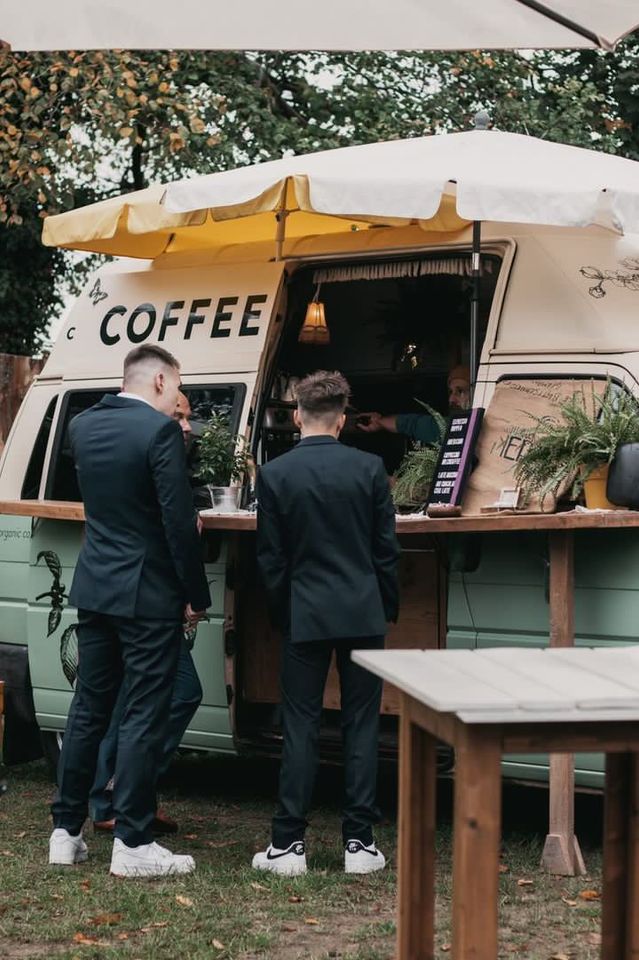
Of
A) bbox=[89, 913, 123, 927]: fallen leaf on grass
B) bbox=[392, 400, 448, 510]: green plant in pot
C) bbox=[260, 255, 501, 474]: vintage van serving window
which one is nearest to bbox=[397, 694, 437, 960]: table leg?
bbox=[89, 913, 123, 927]: fallen leaf on grass

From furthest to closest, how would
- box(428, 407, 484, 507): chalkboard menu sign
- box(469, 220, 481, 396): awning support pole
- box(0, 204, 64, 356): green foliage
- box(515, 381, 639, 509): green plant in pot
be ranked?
1. box(0, 204, 64, 356): green foliage
2. box(469, 220, 481, 396): awning support pole
3. box(428, 407, 484, 507): chalkboard menu sign
4. box(515, 381, 639, 509): green plant in pot

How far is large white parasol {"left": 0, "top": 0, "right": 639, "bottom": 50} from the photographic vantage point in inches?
160

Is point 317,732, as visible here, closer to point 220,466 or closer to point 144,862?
point 144,862

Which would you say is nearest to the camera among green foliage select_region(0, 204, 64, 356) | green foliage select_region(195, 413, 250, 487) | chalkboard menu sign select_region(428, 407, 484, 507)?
chalkboard menu sign select_region(428, 407, 484, 507)

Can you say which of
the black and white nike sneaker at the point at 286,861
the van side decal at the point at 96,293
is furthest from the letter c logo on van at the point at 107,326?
the black and white nike sneaker at the point at 286,861

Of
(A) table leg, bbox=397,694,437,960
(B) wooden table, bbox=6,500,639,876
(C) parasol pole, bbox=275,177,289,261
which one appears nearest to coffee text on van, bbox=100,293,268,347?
(C) parasol pole, bbox=275,177,289,261

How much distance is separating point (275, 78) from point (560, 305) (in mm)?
10318

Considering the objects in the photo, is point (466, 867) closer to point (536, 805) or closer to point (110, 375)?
point (536, 805)

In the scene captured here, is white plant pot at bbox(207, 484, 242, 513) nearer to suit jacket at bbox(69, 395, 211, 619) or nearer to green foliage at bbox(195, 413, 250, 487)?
green foliage at bbox(195, 413, 250, 487)

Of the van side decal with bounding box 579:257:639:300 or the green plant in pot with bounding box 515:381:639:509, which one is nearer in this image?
the green plant in pot with bounding box 515:381:639:509

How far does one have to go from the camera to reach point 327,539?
19.5 ft

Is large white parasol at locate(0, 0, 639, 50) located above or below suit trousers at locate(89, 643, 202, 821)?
above

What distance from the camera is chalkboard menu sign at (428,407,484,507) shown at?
6594 millimetres

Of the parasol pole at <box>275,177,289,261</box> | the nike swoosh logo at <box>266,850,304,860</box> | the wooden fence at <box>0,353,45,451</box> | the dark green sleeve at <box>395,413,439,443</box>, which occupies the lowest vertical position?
the nike swoosh logo at <box>266,850,304,860</box>
